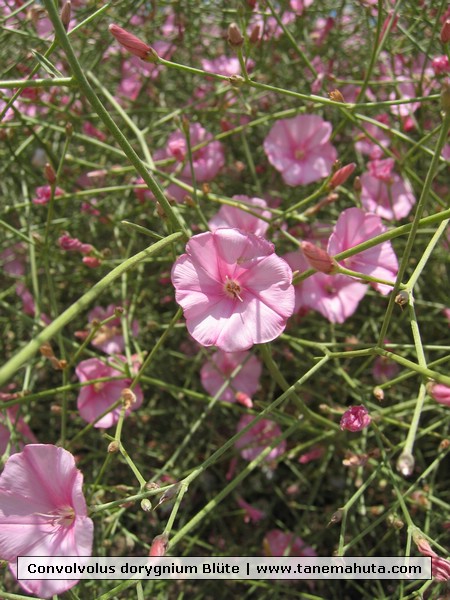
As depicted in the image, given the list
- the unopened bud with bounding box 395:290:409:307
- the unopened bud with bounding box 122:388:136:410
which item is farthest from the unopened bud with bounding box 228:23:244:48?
the unopened bud with bounding box 122:388:136:410

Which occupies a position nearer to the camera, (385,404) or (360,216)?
(360,216)

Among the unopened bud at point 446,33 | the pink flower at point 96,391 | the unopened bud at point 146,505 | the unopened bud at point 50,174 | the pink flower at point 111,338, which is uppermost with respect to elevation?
the unopened bud at point 446,33

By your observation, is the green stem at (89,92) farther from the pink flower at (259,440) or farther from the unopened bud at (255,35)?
the pink flower at (259,440)

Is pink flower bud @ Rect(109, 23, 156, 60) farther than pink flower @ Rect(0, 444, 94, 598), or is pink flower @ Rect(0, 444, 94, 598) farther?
pink flower bud @ Rect(109, 23, 156, 60)

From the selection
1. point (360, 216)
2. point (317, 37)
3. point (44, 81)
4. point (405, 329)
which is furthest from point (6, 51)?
point (405, 329)

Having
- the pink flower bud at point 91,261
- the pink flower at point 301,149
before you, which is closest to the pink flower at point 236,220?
the pink flower at point 301,149

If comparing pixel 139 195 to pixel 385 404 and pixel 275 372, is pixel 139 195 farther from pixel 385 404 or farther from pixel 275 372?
pixel 385 404
